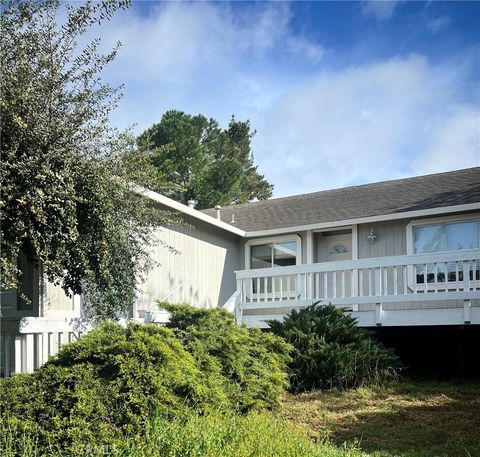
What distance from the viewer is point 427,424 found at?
21.4 ft

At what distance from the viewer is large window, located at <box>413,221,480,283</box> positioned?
12391 mm

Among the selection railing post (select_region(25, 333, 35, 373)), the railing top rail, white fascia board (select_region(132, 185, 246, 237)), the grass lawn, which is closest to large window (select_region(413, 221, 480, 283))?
the railing top rail

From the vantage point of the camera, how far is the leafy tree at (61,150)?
6.80m

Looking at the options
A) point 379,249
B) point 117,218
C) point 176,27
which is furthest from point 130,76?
point 379,249

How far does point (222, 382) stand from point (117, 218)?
9.67 ft

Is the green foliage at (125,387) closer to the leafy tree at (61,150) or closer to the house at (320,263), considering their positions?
the leafy tree at (61,150)

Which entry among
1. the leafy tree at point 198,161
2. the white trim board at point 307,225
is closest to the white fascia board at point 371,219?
the white trim board at point 307,225

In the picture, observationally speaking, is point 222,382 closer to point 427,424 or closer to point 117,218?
point 427,424

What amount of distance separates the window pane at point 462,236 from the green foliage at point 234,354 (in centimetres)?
600

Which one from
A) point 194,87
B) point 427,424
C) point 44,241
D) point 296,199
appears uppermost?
point 194,87

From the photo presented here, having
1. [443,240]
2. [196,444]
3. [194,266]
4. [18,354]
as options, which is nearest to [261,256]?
[194,266]

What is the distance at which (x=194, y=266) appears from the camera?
13.7 meters

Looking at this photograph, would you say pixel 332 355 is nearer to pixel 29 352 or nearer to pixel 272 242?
pixel 29 352

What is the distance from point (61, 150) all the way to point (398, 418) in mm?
5210
